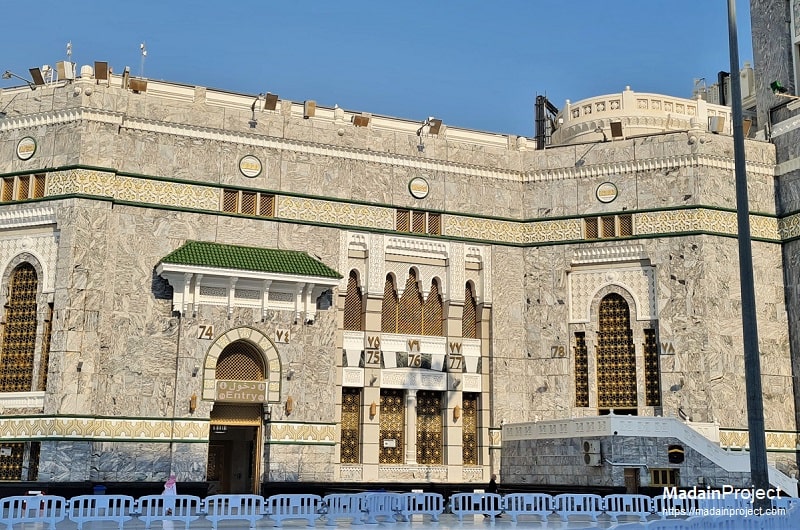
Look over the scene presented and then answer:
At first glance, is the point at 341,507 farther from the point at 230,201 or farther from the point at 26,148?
the point at 26,148

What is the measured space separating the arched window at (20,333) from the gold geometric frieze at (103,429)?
145cm

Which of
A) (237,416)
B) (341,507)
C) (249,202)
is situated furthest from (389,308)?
(341,507)

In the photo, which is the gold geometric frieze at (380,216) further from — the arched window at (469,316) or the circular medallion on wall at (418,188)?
the arched window at (469,316)

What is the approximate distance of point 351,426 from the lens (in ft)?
119

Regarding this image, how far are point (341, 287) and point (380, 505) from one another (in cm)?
1275

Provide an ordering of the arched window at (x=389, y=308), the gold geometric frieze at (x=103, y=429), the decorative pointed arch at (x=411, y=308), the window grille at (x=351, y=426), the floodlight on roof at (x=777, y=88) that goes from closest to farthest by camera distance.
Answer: the gold geometric frieze at (x=103, y=429)
the window grille at (x=351, y=426)
the arched window at (x=389, y=308)
the decorative pointed arch at (x=411, y=308)
the floodlight on roof at (x=777, y=88)

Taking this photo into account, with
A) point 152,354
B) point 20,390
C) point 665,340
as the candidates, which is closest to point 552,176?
point 665,340

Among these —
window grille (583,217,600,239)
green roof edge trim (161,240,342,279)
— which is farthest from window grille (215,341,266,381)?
window grille (583,217,600,239)

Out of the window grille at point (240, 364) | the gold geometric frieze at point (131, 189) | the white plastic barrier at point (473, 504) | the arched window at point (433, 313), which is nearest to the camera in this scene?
the white plastic barrier at point (473, 504)

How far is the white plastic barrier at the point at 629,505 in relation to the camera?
24578 mm

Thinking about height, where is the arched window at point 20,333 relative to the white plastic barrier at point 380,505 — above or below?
above

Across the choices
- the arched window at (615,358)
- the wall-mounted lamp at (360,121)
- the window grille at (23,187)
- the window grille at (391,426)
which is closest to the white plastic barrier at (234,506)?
the window grille at (391,426)

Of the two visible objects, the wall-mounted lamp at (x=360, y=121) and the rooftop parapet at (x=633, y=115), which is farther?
the rooftop parapet at (x=633, y=115)

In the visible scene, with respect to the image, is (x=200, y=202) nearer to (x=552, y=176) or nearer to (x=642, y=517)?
(x=552, y=176)
